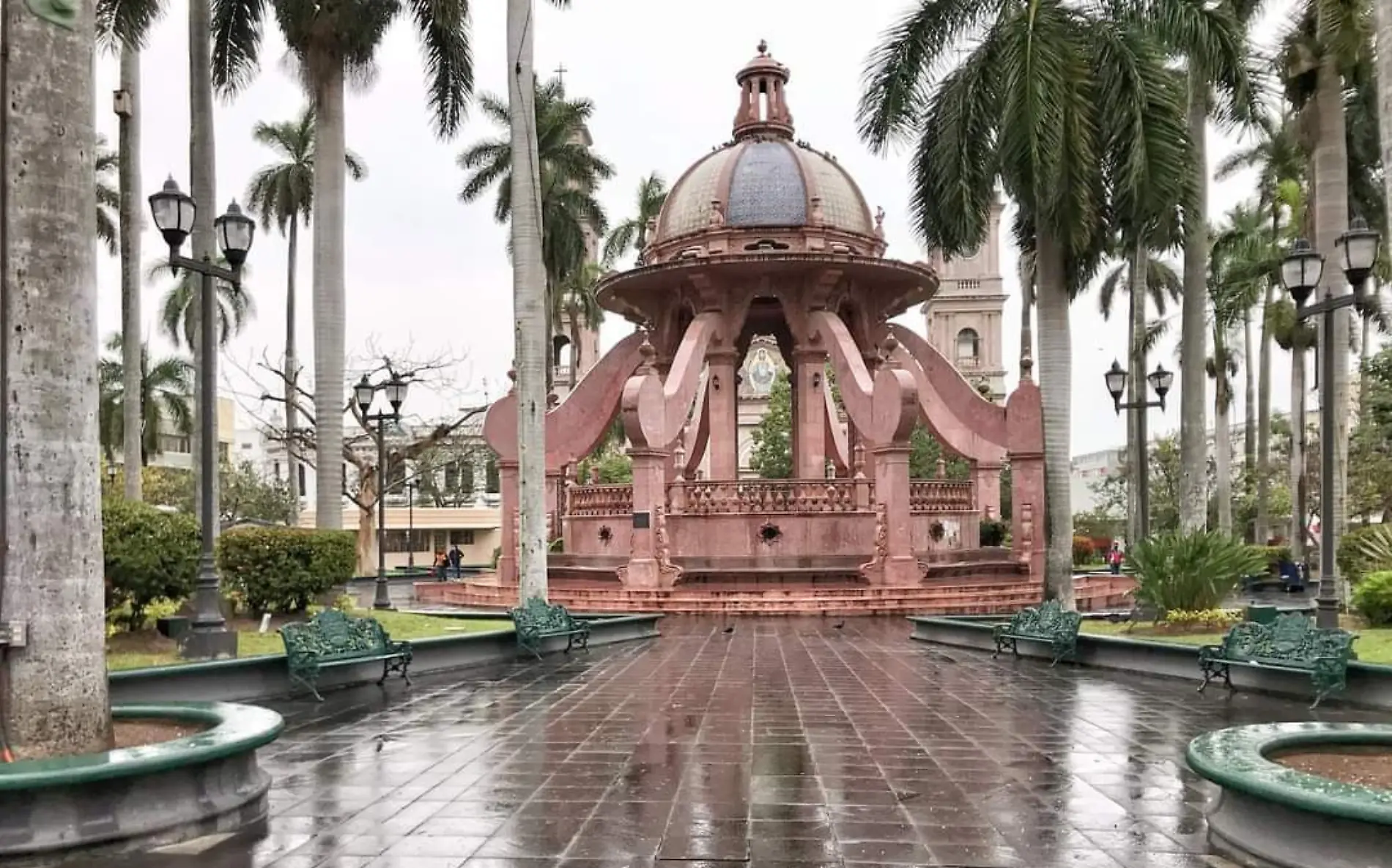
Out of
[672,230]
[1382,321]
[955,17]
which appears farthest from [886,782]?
[1382,321]

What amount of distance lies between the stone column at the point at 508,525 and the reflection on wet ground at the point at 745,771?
37.8ft

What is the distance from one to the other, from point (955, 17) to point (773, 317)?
12.7 metres

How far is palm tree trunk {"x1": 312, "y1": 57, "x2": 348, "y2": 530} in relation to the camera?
18.0 metres

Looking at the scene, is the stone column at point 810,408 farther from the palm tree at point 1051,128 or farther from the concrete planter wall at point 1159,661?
the concrete planter wall at point 1159,661

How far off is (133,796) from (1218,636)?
11.3 m

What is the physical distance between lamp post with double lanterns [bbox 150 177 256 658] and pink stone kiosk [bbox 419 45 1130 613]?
9168 mm

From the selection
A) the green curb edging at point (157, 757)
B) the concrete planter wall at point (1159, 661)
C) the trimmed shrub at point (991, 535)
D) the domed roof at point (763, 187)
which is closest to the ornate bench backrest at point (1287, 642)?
the concrete planter wall at point (1159, 661)

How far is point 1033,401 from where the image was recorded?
22625mm

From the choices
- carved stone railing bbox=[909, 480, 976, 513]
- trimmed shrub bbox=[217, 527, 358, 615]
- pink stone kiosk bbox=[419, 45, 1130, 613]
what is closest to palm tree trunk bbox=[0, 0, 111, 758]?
trimmed shrub bbox=[217, 527, 358, 615]

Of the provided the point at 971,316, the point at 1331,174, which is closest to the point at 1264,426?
the point at 1331,174

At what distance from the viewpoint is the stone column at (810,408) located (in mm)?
25094

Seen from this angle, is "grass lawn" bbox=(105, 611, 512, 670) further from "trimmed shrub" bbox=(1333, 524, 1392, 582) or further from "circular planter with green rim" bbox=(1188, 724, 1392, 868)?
"trimmed shrub" bbox=(1333, 524, 1392, 582)

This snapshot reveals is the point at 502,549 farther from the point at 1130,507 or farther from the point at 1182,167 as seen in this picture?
the point at 1130,507

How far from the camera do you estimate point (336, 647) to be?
10141mm
